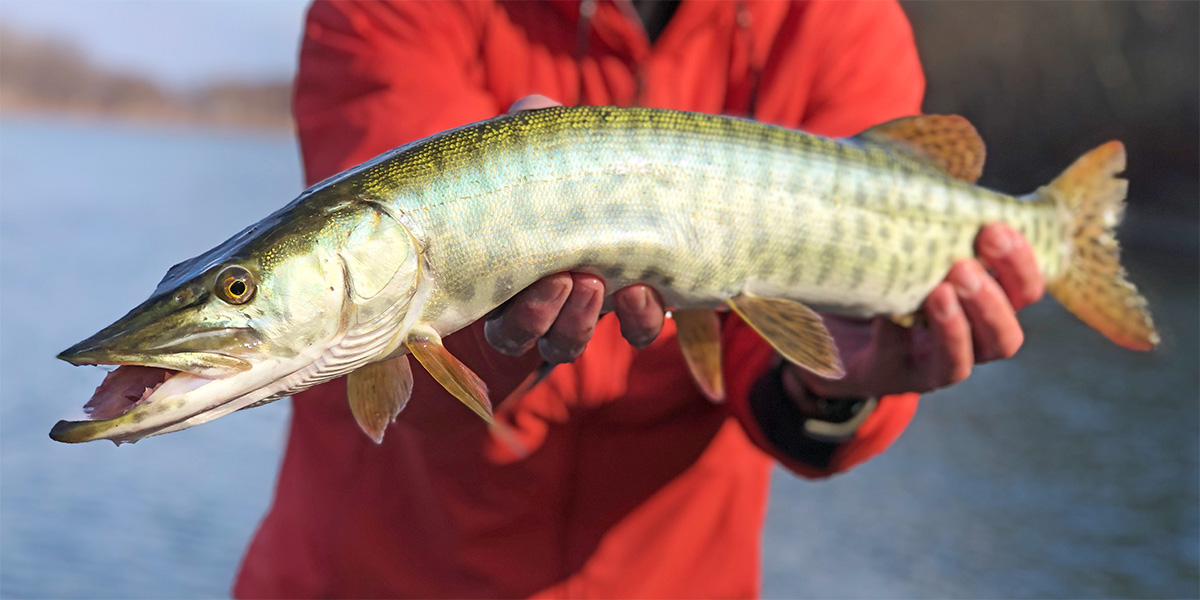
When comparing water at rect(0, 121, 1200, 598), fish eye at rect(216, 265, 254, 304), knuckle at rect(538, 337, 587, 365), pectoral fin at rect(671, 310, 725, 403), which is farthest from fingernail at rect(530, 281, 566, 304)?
water at rect(0, 121, 1200, 598)

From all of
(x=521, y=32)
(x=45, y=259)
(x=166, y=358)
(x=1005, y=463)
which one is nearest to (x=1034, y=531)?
(x=1005, y=463)

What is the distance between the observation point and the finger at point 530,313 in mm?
1481

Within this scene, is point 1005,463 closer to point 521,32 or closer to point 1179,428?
point 1179,428

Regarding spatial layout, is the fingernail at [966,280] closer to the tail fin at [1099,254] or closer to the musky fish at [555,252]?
the musky fish at [555,252]

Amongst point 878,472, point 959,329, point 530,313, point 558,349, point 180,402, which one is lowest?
point 878,472

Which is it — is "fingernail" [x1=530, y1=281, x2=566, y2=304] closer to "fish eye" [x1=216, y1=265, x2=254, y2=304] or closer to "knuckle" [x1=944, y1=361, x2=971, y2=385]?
"fish eye" [x1=216, y1=265, x2=254, y2=304]

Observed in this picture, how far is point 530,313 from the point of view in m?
1.50

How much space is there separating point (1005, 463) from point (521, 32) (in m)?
6.34

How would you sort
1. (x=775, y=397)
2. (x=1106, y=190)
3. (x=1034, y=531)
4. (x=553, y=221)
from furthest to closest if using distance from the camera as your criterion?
(x=1034, y=531) → (x=775, y=397) → (x=1106, y=190) → (x=553, y=221)

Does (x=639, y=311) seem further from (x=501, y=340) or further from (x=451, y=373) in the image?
(x=451, y=373)

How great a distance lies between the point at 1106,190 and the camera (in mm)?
1999

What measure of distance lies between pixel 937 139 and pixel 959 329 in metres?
0.41

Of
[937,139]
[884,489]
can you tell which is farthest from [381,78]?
[884,489]

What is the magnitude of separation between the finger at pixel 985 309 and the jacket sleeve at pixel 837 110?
33 cm
